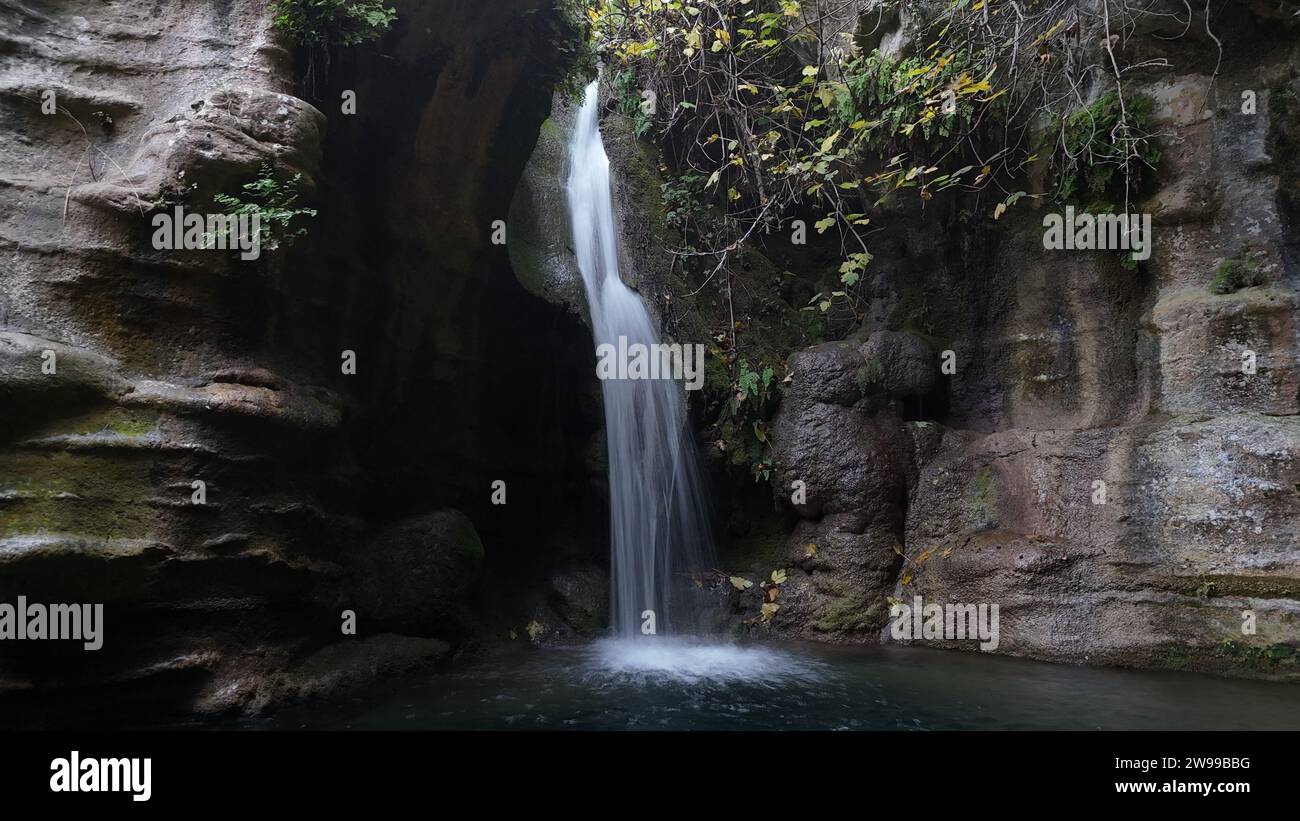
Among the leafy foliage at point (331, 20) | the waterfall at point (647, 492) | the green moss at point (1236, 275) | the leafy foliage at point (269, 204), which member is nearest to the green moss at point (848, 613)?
the waterfall at point (647, 492)

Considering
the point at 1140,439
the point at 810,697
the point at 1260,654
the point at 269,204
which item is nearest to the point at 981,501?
the point at 1140,439

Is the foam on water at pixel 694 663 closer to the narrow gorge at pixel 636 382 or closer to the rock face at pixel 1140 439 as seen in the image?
the narrow gorge at pixel 636 382

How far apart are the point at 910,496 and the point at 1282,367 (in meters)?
3.54

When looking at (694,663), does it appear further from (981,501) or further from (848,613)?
(981,501)

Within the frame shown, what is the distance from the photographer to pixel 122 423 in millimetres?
5406

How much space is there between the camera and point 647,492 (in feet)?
29.7

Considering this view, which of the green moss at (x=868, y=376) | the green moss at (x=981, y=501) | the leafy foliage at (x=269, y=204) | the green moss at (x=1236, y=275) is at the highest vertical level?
the leafy foliage at (x=269, y=204)

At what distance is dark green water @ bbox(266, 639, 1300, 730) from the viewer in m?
5.26

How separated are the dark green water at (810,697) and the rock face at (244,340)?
960 mm

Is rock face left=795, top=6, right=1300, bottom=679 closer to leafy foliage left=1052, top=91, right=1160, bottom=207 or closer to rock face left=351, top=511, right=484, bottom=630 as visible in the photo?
leafy foliage left=1052, top=91, right=1160, bottom=207

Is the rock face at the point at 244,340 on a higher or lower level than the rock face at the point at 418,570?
higher

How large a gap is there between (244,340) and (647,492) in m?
4.62

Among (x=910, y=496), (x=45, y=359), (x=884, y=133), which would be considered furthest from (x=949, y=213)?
(x=45, y=359)

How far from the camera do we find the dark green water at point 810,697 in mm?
5258
